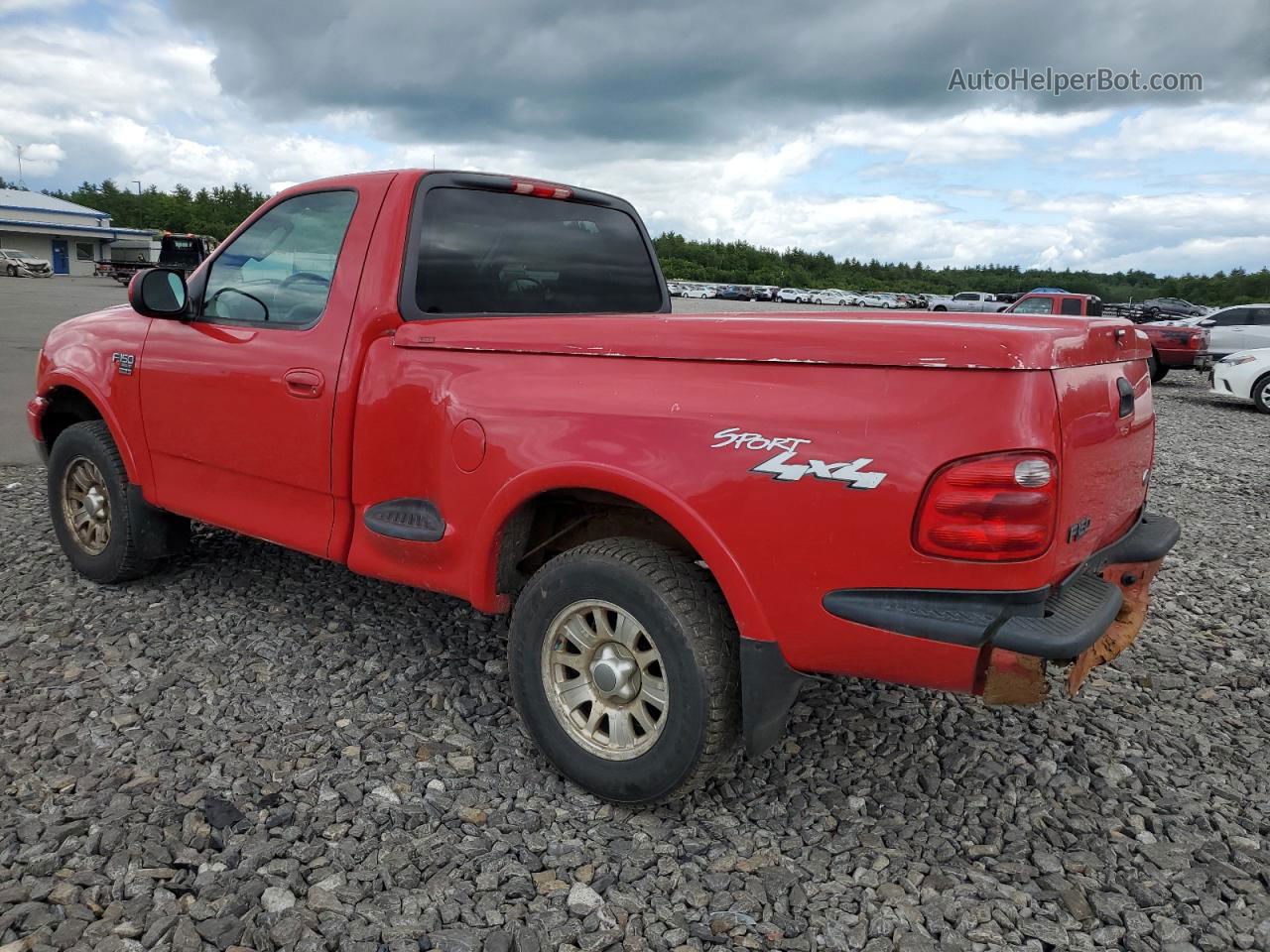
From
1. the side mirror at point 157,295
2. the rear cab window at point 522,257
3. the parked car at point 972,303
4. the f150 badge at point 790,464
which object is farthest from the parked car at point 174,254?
the f150 badge at point 790,464

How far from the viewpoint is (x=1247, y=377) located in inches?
555

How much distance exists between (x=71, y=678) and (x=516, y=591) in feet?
6.27

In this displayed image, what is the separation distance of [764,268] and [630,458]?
89.5 metres

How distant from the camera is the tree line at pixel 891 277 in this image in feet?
227

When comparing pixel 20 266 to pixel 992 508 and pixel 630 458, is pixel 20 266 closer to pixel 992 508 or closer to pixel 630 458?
pixel 630 458

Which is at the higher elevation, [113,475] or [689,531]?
[689,531]

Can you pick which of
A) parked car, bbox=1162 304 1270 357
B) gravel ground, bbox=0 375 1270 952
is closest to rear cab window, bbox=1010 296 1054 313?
parked car, bbox=1162 304 1270 357

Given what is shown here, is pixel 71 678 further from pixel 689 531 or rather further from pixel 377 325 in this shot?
pixel 689 531

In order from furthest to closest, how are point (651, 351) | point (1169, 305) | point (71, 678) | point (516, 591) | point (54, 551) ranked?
point (1169, 305) < point (54, 551) < point (71, 678) < point (516, 591) < point (651, 351)

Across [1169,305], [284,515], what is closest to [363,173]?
[284,515]

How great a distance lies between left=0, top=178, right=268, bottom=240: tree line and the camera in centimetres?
8131

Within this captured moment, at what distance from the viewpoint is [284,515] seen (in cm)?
369

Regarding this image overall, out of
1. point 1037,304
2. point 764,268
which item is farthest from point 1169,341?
point 764,268

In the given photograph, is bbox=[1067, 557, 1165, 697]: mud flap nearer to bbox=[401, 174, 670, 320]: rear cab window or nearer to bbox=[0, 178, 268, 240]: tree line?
bbox=[401, 174, 670, 320]: rear cab window
